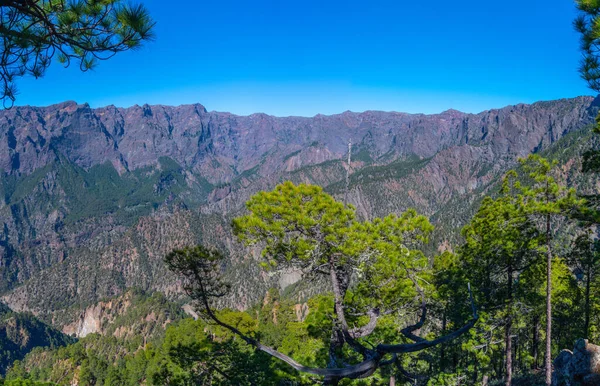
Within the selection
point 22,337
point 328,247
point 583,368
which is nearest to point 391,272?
point 328,247

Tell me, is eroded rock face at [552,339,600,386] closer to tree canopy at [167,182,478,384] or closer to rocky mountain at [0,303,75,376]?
tree canopy at [167,182,478,384]

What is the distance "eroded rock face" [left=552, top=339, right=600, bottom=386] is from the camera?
1296 cm

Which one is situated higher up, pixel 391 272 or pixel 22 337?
pixel 391 272

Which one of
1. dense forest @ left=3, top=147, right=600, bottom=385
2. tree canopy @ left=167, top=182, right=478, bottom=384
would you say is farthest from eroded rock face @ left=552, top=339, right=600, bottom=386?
tree canopy @ left=167, top=182, right=478, bottom=384

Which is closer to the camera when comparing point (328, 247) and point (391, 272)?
point (328, 247)

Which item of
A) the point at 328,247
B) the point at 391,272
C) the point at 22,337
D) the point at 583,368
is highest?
the point at 328,247

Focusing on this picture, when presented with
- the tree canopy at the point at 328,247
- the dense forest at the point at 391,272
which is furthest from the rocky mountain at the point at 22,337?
the tree canopy at the point at 328,247

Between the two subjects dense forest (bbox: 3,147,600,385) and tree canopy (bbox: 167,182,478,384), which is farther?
dense forest (bbox: 3,147,600,385)

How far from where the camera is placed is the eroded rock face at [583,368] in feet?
42.5

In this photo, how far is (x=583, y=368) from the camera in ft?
44.0

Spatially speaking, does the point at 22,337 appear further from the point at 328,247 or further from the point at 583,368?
the point at 583,368

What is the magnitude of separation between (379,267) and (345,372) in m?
6.29

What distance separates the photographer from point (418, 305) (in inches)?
526

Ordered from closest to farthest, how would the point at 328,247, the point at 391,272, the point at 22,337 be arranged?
the point at 328,247, the point at 391,272, the point at 22,337
